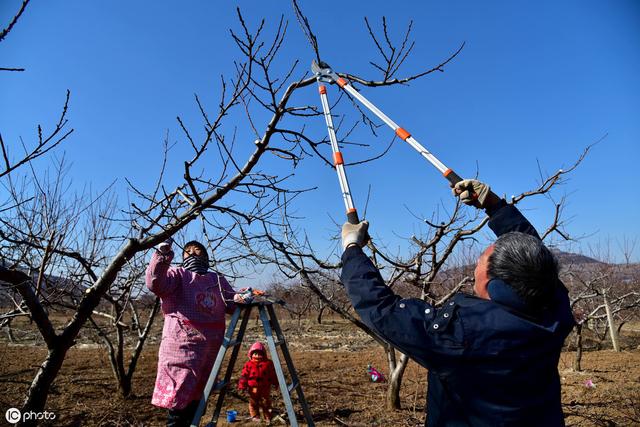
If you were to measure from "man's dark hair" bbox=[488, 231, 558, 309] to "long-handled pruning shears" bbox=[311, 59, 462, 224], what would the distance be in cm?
64

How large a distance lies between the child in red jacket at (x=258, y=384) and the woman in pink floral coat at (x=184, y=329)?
6.27 feet

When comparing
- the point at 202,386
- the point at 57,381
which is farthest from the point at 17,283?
the point at 57,381

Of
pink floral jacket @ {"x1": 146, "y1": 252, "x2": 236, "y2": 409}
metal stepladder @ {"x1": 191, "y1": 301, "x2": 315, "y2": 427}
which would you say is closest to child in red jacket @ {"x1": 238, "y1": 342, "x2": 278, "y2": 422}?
metal stepladder @ {"x1": 191, "y1": 301, "x2": 315, "y2": 427}

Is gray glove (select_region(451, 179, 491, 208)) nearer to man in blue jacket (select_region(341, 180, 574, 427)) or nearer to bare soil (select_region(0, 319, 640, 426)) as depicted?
man in blue jacket (select_region(341, 180, 574, 427))

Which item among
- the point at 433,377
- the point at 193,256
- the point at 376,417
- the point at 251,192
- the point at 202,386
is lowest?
the point at 376,417

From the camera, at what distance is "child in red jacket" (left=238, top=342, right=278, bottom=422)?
15.4 feet

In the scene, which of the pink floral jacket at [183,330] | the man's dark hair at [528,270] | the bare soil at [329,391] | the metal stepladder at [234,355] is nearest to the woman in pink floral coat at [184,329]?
the pink floral jacket at [183,330]

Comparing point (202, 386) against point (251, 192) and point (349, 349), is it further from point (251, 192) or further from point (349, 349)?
point (349, 349)

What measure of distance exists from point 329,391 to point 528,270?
5762mm

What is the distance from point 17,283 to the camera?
2.46 meters

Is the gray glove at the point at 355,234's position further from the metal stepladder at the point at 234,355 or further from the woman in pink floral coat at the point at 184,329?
the metal stepladder at the point at 234,355

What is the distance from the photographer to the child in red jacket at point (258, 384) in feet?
15.4

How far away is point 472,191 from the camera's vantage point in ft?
7.02

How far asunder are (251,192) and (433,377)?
1985 millimetres
